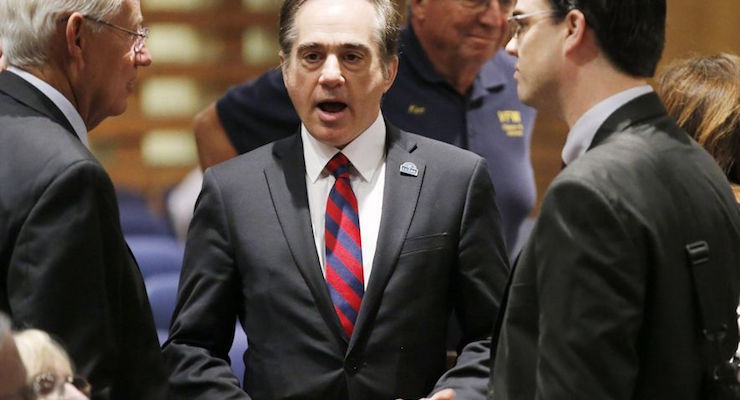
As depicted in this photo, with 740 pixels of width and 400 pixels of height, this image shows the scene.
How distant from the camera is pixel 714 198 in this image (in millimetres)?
2160

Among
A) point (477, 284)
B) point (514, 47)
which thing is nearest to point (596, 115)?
point (514, 47)

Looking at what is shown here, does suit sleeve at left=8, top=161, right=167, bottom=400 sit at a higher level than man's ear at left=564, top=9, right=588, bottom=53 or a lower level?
lower

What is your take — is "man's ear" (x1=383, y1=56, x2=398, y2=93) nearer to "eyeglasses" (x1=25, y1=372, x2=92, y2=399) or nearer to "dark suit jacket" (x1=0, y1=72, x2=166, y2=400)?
"dark suit jacket" (x1=0, y1=72, x2=166, y2=400)

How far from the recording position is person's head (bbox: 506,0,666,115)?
7.22 ft

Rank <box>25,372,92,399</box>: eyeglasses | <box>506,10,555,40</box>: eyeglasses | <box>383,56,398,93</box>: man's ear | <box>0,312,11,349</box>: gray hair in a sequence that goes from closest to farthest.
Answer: <box>0,312,11,349</box>: gray hair < <box>25,372,92,399</box>: eyeglasses < <box>506,10,555,40</box>: eyeglasses < <box>383,56,398,93</box>: man's ear

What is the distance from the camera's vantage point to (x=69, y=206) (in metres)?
2.27

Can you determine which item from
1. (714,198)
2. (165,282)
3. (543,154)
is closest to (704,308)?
(714,198)

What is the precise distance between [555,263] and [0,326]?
0.93 metres

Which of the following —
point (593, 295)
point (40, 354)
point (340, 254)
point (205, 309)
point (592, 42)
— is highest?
point (592, 42)

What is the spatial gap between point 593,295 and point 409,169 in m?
0.93

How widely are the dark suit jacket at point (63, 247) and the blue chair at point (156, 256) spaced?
264cm

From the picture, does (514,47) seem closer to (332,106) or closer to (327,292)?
(332,106)

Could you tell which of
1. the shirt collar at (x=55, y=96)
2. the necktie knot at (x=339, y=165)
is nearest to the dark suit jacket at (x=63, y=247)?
the shirt collar at (x=55, y=96)

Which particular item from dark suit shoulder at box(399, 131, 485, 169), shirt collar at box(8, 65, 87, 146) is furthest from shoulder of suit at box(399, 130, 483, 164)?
shirt collar at box(8, 65, 87, 146)
